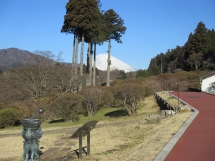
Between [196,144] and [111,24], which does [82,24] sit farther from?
[196,144]

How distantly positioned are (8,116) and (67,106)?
4.18 metres

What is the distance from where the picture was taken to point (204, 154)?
5.78m

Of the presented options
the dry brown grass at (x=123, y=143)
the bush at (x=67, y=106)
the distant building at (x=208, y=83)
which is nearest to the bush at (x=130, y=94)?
the bush at (x=67, y=106)

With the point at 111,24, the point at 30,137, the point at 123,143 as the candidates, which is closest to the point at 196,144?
the point at 123,143

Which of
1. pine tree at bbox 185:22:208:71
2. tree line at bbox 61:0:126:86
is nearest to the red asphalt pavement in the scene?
tree line at bbox 61:0:126:86

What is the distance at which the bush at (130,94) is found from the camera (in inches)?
630

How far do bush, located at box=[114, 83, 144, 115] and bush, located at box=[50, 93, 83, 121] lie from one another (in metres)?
2.69

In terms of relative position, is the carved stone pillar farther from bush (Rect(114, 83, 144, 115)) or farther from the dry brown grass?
bush (Rect(114, 83, 144, 115))

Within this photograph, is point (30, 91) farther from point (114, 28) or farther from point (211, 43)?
point (211, 43)

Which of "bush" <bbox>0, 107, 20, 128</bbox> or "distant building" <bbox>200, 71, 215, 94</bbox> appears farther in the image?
"distant building" <bbox>200, 71, 215, 94</bbox>

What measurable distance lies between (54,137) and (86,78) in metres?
16.7

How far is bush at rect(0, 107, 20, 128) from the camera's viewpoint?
16622mm

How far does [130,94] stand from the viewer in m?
16.0

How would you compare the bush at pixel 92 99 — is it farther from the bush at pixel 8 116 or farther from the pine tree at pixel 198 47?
the pine tree at pixel 198 47
